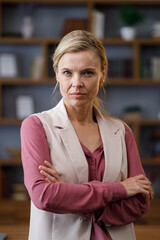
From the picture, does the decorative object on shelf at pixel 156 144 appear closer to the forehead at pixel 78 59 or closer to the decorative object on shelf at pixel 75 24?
the decorative object on shelf at pixel 75 24

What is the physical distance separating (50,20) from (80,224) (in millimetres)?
3744

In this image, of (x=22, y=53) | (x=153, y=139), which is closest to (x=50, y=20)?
(x=22, y=53)

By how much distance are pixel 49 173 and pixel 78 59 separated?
450mm

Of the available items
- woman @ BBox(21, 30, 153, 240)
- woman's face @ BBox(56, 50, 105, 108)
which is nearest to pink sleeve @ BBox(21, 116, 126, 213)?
woman @ BBox(21, 30, 153, 240)

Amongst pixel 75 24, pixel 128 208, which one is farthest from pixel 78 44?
pixel 75 24

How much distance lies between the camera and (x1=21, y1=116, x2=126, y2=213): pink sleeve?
147 centimetres

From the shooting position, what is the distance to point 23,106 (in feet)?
16.0

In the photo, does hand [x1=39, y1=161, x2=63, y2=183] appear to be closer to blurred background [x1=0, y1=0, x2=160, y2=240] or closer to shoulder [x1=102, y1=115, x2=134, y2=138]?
shoulder [x1=102, y1=115, x2=134, y2=138]

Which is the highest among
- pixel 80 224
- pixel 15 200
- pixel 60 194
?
pixel 60 194

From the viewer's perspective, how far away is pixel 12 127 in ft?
16.4

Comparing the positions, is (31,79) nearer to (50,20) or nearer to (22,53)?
(22,53)

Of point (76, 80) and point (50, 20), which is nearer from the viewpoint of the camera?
point (76, 80)

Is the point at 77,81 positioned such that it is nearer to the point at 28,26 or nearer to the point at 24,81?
the point at 24,81

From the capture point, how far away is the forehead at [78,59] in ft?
5.28
